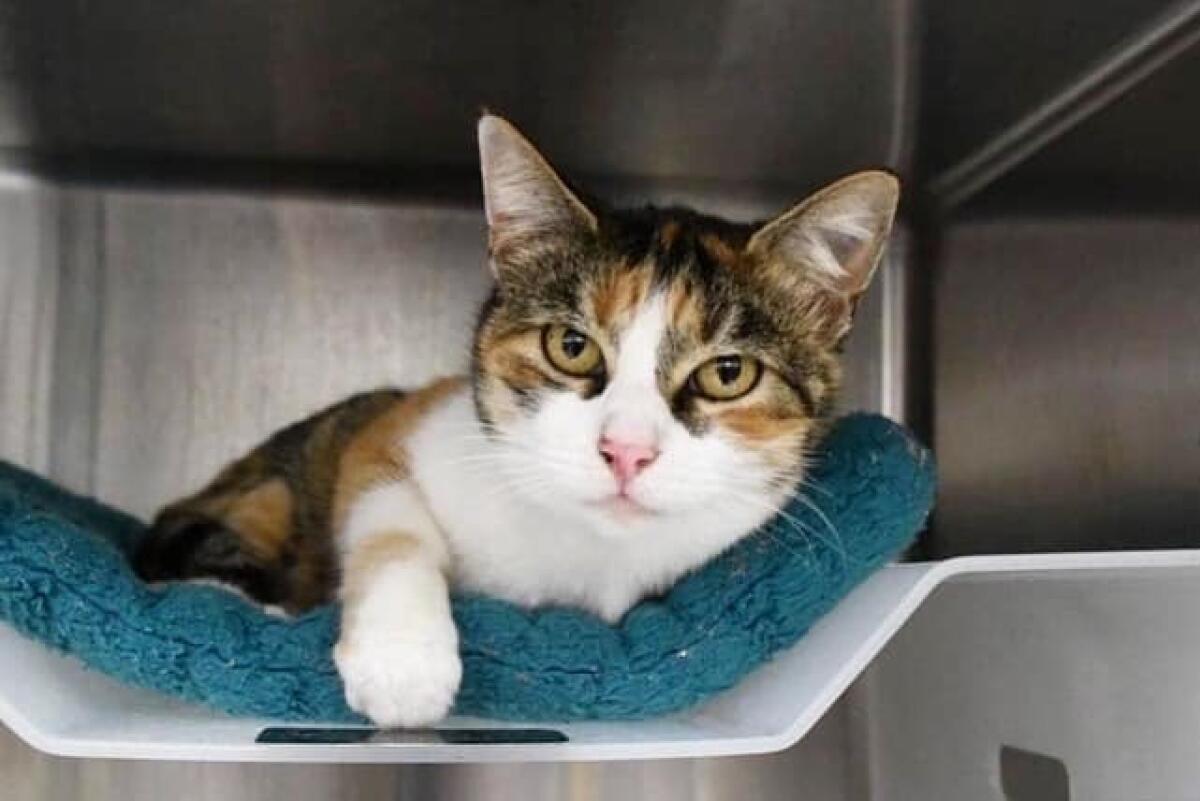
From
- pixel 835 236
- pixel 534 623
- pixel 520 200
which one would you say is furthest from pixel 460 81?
pixel 534 623

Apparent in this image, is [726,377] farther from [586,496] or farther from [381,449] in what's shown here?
[381,449]

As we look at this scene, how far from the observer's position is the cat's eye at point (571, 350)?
95 centimetres

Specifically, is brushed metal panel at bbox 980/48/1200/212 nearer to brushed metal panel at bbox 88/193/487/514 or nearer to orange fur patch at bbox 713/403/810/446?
orange fur patch at bbox 713/403/810/446

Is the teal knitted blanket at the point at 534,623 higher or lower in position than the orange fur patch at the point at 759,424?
lower

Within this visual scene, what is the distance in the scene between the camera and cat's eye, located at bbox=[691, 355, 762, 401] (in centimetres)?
94

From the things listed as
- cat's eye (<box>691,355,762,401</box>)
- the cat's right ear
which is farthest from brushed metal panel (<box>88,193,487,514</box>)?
cat's eye (<box>691,355,762,401</box>)

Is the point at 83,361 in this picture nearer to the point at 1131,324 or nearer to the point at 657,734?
the point at 657,734

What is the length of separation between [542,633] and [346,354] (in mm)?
574

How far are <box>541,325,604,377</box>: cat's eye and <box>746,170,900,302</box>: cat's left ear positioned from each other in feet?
0.45

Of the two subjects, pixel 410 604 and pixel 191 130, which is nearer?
pixel 410 604

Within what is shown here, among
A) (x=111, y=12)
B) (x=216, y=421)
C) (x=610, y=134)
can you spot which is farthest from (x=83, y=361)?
(x=610, y=134)

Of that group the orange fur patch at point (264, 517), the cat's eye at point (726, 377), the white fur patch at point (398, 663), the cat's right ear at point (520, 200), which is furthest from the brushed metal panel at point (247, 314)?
the white fur patch at point (398, 663)

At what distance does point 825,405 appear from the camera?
103 cm

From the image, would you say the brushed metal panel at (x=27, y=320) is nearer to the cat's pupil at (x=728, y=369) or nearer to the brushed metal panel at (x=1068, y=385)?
the cat's pupil at (x=728, y=369)
